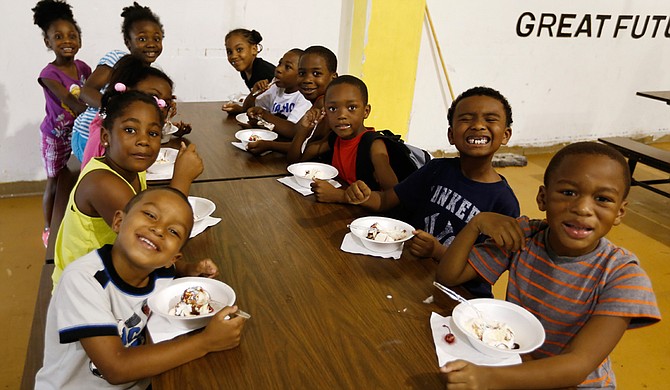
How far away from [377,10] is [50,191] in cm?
292

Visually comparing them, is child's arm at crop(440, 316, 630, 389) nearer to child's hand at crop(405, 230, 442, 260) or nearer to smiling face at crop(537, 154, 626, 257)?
smiling face at crop(537, 154, 626, 257)

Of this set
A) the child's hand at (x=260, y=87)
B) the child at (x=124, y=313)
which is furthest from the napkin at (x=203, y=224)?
the child's hand at (x=260, y=87)

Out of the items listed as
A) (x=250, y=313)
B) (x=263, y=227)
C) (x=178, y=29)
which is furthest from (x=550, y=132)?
(x=250, y=313)

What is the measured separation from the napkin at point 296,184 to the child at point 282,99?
26.1 inches

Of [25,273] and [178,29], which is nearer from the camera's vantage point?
[25,273]

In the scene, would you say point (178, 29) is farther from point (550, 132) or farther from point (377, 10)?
point (550, 132)

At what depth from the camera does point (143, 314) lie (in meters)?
1.28

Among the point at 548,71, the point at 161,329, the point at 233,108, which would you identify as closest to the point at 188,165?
the point at 161,329

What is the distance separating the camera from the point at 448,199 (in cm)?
182

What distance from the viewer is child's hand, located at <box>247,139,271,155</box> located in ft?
8.24

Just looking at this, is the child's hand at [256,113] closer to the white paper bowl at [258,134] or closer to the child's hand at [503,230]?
the white paper bowl at [258,134]

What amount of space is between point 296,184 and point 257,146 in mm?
462

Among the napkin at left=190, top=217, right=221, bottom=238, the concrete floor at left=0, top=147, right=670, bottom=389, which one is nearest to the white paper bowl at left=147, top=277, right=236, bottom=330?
the napkin at left=190, top=217, right=221, bottom=238

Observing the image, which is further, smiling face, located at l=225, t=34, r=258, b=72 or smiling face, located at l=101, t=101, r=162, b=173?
smiling face, located at l=225, t=34, r=258, b=72
